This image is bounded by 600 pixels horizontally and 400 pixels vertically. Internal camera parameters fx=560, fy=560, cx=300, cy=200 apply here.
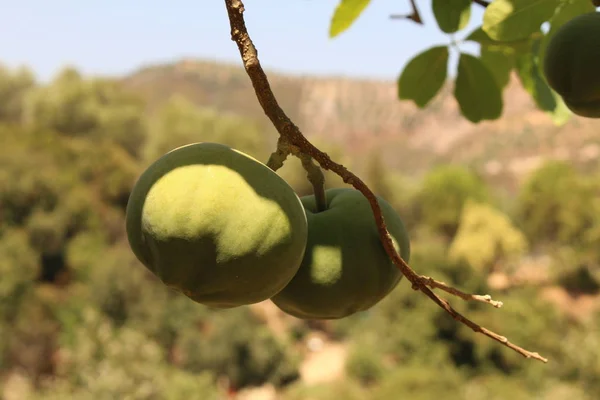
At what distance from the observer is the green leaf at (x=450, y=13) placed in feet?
3.36

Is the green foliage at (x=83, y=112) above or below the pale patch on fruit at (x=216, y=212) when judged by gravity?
below

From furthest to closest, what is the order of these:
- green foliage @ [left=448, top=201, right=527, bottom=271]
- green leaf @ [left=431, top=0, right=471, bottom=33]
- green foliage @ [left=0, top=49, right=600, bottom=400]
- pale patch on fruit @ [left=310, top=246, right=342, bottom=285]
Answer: green foliage @ [left=448, top=201, right=527, bottom=271] → green foliage @ [left=0, top=49, right=600, bottom=400] → green leaf @ [left=431, top=0, right=471, bottom=33] → pale patch on fruit @ [left=310, top=246, right=342, bottom=285]

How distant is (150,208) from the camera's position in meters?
0.66

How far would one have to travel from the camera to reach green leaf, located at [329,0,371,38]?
1151 millimetres

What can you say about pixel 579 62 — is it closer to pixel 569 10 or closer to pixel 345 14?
pixel 569 10

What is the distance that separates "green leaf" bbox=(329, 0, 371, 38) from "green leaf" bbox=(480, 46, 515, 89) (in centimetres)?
28

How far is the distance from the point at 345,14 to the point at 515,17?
40 cm

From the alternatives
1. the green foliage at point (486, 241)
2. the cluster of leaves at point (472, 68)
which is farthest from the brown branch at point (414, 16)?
the green foliage at point (486, 241)

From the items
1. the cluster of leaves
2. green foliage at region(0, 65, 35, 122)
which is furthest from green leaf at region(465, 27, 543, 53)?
green foliage at region(0, 65, 35, 122)

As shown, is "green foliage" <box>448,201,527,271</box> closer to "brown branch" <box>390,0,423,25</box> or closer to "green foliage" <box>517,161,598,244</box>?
"green foliage" <box>517,161,598,244</box>

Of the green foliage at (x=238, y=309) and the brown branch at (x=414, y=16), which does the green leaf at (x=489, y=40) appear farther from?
the green foliage at (x=238, y=309)

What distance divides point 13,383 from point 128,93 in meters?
17.3

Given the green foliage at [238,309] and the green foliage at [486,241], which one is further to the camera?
the green foliage at [486,241]

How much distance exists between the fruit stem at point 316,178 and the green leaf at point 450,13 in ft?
1.48
